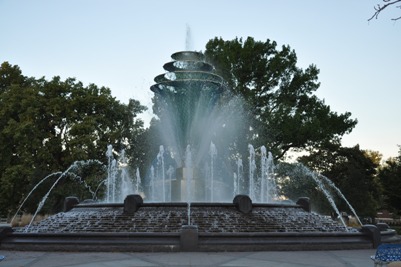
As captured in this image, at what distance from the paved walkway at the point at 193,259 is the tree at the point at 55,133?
23716 mm

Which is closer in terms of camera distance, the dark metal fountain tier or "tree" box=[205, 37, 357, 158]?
the dark metal fountain tier

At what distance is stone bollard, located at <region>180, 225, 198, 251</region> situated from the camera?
13.2m

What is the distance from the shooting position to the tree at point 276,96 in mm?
36750

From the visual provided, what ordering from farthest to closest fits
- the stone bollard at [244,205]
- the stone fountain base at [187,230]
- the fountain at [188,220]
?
1. the stone bollard at [244,205]
2. the fountain at [188,220]
3. the stone fountain base at [187,230]

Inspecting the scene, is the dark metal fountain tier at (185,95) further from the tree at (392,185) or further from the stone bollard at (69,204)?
the tree at (392,185)

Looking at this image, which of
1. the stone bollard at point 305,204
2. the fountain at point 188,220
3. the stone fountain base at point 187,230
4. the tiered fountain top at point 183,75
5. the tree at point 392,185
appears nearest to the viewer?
the stone fountain base at point 187,230

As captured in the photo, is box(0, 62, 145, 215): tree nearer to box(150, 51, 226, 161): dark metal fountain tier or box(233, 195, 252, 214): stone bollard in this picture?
box(150, 51, 226, 161): dark metal fountain tier

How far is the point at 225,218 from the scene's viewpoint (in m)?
15.6

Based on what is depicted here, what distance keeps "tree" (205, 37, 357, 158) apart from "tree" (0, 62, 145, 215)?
34.6 ft

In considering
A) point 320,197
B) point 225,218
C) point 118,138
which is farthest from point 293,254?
point 320,197

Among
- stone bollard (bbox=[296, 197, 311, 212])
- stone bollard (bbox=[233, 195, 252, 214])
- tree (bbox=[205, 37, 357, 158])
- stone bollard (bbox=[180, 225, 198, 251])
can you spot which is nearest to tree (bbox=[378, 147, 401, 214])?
tree (bbox=[205, 37, 357, 158])

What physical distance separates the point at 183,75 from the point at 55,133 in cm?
2296

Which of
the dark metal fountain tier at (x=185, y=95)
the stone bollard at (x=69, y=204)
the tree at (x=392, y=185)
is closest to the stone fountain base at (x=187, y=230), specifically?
the stone bollard at (x=69, y=204)

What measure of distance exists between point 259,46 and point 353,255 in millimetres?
29470
